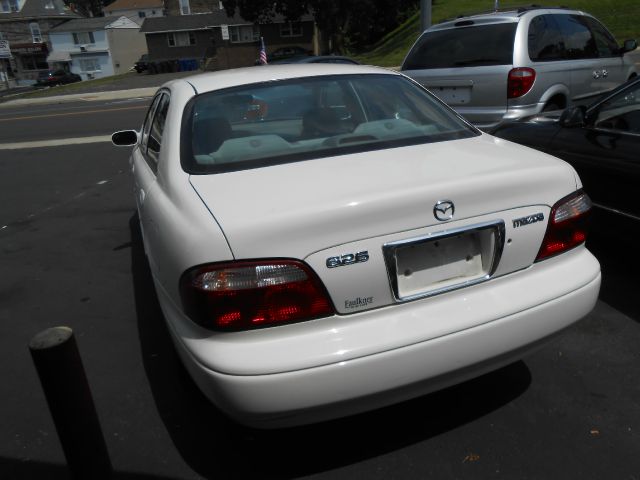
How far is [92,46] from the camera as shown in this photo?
6706cm

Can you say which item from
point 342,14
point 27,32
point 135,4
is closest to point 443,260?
point 342,14

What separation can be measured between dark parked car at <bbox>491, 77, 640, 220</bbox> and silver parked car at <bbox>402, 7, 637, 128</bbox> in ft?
6.84

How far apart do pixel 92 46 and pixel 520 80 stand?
7087 cm

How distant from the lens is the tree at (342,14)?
43.9 metres

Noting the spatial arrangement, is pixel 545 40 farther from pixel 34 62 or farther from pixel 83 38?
pixel 34 62

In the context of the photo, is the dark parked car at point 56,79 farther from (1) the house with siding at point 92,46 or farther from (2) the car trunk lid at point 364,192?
(2) the car trunk lid at point 364,192

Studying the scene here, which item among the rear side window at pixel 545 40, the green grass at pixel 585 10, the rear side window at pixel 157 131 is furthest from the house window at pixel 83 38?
the rear side window at pixel 157 131

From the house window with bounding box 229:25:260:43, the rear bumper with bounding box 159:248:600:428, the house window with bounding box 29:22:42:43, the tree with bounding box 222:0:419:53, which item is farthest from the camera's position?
the house window with bounding box 29:22:42:43

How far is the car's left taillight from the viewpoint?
1969 mm

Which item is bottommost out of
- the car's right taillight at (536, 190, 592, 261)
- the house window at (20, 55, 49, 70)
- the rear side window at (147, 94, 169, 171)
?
the house window at (20, 55, 49, 70)

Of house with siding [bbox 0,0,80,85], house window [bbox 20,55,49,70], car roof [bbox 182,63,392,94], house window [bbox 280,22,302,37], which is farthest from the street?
house window [bbox 20,55,49,70]

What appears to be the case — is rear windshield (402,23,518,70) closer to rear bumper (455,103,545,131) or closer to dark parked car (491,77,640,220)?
rear bumper (455,103,545,131)

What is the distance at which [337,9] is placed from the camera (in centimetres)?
4334

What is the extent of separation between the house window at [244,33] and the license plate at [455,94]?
52111 mm
